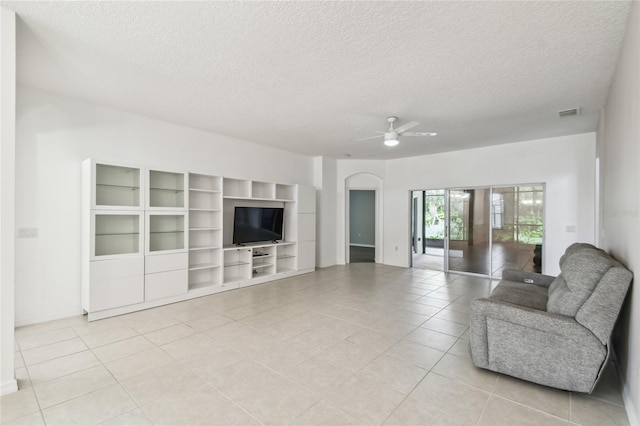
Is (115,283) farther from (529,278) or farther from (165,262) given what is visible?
(529,278)

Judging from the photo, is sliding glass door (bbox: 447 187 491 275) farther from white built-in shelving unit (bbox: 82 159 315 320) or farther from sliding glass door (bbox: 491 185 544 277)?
white built-in shelving unit (bbox: 82 159 315 320)

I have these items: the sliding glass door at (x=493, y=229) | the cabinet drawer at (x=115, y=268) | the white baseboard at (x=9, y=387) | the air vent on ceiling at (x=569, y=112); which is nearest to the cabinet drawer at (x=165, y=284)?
the cabinet drawer at (x=115, y=268)

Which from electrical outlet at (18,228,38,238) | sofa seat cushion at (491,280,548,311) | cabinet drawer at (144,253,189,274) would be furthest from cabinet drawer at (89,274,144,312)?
sofa seat cushion at (491,280,548,311)

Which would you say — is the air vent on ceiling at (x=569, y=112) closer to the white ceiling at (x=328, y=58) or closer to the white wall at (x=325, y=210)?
the white ceiling at (x=328, y=58)

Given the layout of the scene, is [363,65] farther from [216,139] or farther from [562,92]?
[216,139]

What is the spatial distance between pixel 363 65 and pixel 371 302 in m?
3.39

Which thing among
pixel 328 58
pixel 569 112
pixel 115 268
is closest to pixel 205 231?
pixel 115 268

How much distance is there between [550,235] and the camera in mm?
5777

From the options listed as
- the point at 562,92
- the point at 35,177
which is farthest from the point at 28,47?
the point at 562,92

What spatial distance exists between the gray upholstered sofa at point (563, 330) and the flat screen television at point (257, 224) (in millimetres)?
4228

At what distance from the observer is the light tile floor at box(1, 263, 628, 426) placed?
6.91ft

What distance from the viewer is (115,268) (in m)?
4.02

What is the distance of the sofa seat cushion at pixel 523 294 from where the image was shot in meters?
3.15

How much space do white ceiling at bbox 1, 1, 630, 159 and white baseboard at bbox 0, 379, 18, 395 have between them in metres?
2.83
